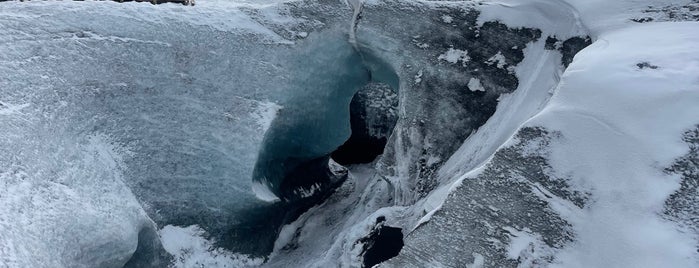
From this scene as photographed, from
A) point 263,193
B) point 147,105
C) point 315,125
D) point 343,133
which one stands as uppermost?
point 147,105

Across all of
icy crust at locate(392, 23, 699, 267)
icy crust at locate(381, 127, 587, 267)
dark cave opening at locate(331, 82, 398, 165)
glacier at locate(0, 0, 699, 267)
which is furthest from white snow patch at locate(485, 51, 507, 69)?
dark cave opening at locate(331, 82, 398, 165)

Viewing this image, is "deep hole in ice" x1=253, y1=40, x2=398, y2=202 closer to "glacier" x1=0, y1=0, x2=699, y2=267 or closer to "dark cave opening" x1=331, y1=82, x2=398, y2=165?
"glacier" x1=0, y1=0, x2=699, y2=267

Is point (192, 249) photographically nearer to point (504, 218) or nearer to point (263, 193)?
point (263, 193)

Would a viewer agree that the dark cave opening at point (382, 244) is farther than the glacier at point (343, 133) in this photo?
Yes

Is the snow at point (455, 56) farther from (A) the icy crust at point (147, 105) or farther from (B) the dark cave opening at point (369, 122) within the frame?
(B) the dark cave opening at point (369, 122)

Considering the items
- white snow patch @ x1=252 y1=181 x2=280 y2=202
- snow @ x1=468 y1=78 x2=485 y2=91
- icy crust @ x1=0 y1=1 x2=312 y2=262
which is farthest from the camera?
white snow patch @ x1=252 y1=181 x2=280 y2=202

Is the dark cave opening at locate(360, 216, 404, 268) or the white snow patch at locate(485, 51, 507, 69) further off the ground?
the white snow patch at locate(485, 51, 507, 69)

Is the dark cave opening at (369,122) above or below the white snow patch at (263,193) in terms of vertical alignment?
below

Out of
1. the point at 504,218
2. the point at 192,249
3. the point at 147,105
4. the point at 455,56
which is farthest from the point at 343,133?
the point at 504,218

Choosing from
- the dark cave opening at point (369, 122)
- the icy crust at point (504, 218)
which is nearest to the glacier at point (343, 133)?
the icy crust at point (504, 218)
